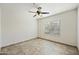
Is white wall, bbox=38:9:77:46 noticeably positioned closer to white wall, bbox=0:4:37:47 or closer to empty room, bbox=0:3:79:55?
empty room, bbox=0:3:79:55

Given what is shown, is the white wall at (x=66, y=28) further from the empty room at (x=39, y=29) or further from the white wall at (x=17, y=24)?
the white wall at (x=17, y=24)

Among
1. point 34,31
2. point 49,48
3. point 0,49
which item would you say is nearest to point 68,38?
point 49,48

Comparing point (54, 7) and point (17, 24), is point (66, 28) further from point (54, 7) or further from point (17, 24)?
point (17, 24)

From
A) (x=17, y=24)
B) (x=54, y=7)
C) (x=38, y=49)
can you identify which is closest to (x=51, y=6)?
(x=54, y=7)

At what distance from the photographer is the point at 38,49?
1685 millimetres

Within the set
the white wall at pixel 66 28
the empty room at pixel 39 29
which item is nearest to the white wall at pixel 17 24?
the empty room at pixel 39 29

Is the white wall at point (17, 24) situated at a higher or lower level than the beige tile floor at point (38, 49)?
higher

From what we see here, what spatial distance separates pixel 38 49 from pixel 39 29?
1.10 ft

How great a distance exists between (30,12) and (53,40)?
604mm

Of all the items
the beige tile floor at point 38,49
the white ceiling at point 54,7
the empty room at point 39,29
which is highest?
the white ceiling at point 54,7

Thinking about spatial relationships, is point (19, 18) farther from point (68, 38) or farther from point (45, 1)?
point (68, 38)

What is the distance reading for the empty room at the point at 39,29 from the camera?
1.62 metres

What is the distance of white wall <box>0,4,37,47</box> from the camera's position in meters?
1.61

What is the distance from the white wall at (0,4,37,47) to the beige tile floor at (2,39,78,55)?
10 centimetres
